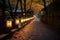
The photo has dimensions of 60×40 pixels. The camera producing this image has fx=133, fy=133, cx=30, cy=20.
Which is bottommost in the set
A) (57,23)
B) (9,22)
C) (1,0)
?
(57,23)

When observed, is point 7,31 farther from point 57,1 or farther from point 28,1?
point 28,1

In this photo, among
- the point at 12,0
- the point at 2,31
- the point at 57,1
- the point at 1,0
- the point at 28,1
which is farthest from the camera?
the point at 28,1

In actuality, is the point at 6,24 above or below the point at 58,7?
below

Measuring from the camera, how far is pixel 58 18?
16828 mm

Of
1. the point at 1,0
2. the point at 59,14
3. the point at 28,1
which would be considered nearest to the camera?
the point at 1,0

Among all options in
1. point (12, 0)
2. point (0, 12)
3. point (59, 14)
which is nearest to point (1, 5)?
point (0, 12)

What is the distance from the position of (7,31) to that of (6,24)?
65cm

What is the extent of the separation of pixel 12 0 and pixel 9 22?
21287 millimetres

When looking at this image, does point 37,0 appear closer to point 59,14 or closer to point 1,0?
point 59,14

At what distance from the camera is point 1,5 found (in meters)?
10.5

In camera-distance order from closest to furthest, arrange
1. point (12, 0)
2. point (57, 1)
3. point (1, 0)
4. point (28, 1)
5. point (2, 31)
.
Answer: point (2, 31), point (1, 0), point (57, 1), point (12, 0), point (28, 1)

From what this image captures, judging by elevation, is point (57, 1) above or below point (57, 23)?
above

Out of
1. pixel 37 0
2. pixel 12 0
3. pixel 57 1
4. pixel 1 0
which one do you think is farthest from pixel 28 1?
pixel 1 0

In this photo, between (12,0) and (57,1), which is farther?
(12,0)
